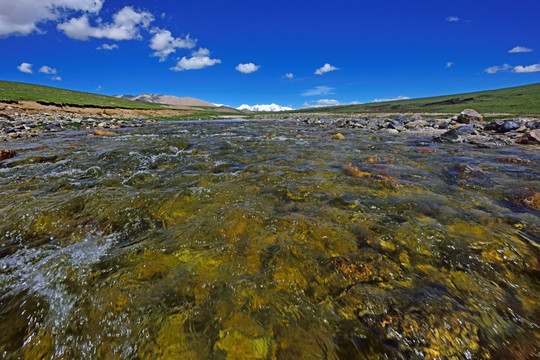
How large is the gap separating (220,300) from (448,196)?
5.83 meters

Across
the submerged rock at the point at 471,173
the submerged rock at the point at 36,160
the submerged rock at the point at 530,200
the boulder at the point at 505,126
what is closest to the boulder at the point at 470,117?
the boulder at the point at 505,126

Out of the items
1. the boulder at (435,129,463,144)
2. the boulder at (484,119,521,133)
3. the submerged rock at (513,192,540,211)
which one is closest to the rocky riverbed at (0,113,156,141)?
the submerged rock at (513,192,540,211)

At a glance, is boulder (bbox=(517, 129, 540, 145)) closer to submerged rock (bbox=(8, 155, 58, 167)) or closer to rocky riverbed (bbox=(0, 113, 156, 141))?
submerged rock (bbox=(8, 155, 58, 167))

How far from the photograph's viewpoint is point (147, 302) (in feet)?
8.06

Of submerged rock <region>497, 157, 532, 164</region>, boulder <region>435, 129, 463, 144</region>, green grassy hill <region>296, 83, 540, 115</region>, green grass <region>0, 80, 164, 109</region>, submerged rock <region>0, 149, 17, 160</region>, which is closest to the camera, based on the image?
submerged rock <region>497, 157, 532, 164</region>

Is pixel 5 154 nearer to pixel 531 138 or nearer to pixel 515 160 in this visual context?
pixel 515 160

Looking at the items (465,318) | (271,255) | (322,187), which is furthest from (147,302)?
(322,187)

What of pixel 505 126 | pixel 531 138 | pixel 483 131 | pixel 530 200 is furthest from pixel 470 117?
pixel 530 200

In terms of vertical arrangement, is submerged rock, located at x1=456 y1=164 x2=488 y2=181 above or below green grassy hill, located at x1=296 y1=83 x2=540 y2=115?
below

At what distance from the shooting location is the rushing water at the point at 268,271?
209 cm

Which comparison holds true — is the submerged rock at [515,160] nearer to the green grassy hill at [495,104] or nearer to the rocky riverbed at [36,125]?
the rocky riverbed at [36,125]

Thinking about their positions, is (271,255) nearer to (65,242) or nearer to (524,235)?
(65,242)

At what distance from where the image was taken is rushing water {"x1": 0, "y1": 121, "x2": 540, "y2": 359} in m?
2.09

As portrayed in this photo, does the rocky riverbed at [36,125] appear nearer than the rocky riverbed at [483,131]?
No
